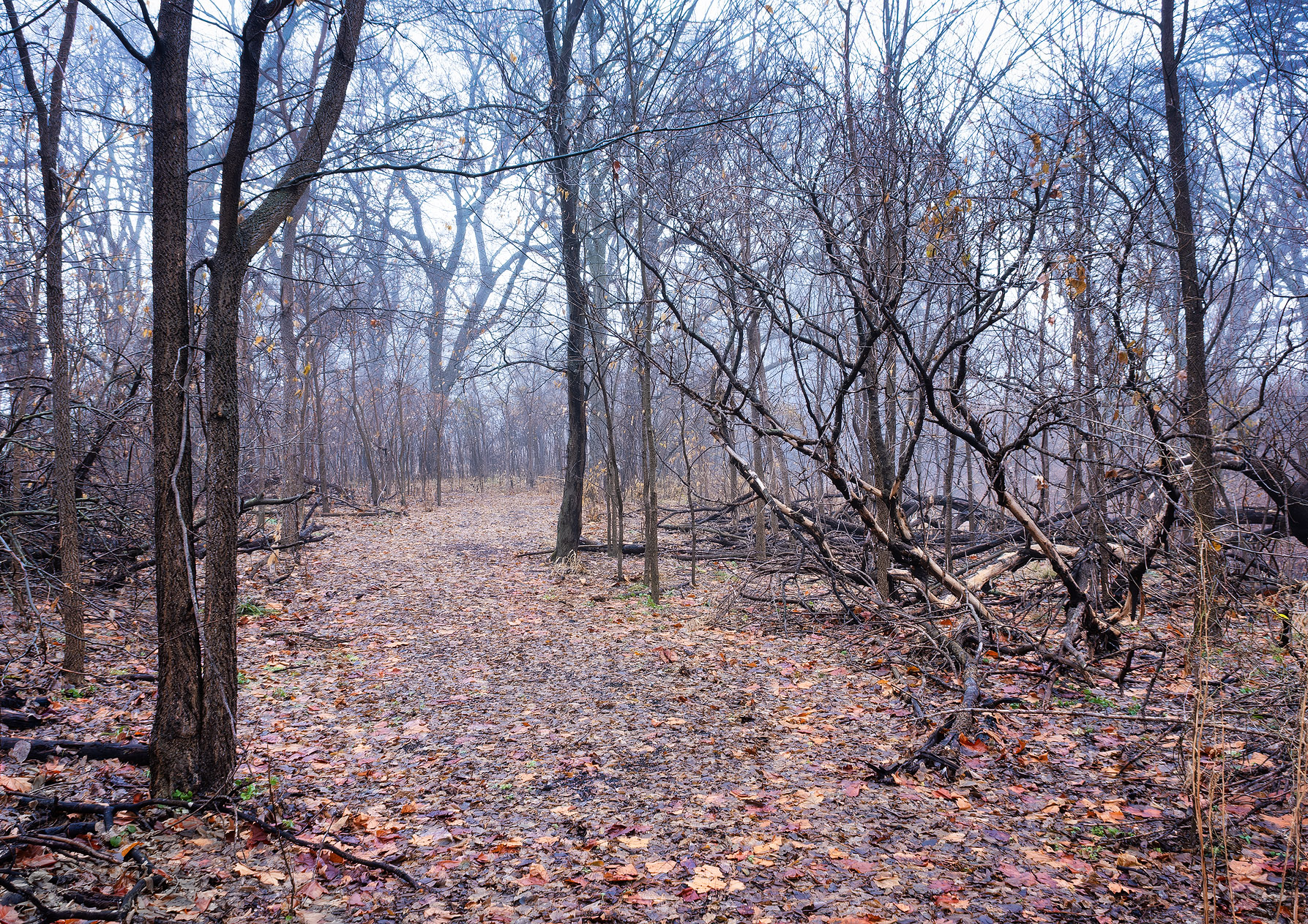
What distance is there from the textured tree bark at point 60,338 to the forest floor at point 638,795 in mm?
614

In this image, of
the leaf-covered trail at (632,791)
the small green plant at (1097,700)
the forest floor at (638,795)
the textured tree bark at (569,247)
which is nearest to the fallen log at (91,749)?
the forest floor at (638,795)

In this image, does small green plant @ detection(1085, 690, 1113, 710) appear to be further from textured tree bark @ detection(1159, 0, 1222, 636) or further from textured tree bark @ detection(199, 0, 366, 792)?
textured tree bark @ detection(199, 0, 366, 792)

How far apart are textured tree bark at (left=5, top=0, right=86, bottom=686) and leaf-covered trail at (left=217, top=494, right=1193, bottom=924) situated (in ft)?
4.11

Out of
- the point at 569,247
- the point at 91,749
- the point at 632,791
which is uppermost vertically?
the point at 569,247

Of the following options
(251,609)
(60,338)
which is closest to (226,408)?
(60,338)

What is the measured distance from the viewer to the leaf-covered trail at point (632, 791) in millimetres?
2820

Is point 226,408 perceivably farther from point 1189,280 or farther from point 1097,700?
point 1189,280

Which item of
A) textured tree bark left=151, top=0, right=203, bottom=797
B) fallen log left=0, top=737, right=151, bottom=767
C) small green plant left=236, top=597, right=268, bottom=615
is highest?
textured tree bark left=151, top=0, right=203, bottom=797

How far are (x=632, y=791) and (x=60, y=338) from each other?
462cm

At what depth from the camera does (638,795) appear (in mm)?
3818

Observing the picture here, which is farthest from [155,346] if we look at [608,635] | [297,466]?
[297,466]

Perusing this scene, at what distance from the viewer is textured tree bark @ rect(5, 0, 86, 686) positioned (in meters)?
4.54

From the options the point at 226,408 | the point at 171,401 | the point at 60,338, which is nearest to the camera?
the point at 171,401

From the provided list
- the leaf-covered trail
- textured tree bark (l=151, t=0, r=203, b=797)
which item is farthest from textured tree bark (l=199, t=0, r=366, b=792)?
the leaf-covered trail
